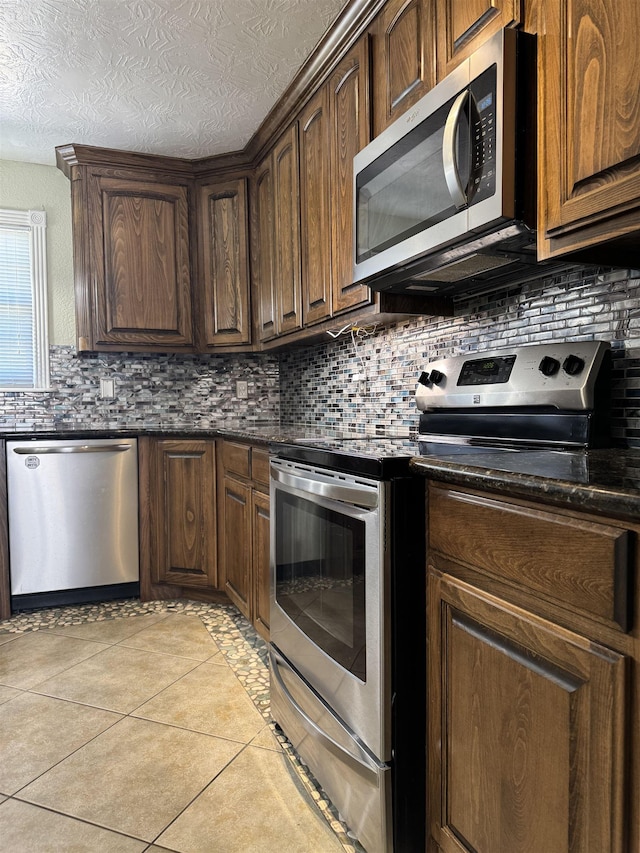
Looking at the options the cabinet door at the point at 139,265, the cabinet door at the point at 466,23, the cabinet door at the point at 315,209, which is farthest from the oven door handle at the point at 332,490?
the cabinet door at the point at 139,265

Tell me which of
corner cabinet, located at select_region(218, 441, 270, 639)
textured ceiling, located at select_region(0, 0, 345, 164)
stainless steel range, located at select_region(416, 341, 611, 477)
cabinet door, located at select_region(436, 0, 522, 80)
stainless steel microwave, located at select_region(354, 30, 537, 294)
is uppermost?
textured ceiling, located at select_region(0, 0, 345, 164)

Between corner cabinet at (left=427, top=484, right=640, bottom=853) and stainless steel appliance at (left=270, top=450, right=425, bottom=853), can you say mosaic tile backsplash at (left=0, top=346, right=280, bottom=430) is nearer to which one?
stainless steel appliance at (left=270, top=450, right=425, bottom=853)

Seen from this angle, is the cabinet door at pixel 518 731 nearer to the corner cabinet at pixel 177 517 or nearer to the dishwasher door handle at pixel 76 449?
the corner cabinet at pixel 177 517

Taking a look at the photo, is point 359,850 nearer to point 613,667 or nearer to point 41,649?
point 613,667

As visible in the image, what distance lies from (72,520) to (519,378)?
7.65 feet

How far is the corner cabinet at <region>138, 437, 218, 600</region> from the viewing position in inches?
117

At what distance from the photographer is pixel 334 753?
4.56 feet

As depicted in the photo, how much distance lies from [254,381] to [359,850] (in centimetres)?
268

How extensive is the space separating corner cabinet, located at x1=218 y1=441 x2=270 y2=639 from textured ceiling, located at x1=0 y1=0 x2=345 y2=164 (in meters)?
1.56

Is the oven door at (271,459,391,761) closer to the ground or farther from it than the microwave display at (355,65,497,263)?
closer to the ground

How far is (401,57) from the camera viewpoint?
1.74 metres

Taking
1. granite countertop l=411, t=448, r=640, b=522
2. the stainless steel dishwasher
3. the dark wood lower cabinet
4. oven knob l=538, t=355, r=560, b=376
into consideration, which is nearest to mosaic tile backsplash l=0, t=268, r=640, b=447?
oven knob l=538, t=355, r=560, b=376

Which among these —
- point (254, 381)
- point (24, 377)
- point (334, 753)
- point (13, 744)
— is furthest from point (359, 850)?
point (24, 377)

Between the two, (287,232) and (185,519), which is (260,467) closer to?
(185,519)
